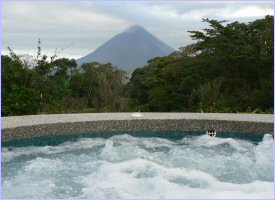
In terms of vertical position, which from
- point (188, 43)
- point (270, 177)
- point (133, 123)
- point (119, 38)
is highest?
point (119, 38)

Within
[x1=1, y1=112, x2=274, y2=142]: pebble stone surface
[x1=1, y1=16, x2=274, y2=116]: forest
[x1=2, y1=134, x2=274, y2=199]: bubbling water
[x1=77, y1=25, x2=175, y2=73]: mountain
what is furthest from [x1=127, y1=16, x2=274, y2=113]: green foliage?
[x1=77, y1=25, x2=175, y2=73]: mountain

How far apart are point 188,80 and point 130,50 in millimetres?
39982

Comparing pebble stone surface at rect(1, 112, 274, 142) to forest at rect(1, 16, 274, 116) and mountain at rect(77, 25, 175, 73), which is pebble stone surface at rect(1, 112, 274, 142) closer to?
forest at rect(1, 16, 274, 116)

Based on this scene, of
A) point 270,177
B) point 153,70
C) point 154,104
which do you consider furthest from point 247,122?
point 153,70

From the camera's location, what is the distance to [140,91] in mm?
17750

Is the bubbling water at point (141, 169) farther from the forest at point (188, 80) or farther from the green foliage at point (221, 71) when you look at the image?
the green foliage at point (221, 71)

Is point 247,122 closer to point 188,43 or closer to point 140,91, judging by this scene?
point 188,43

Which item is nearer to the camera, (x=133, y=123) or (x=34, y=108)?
(x=133, y=123)

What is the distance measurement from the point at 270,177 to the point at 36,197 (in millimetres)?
2963

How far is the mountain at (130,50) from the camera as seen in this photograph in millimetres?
49459

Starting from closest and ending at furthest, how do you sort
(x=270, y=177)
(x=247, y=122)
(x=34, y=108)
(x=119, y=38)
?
(x=270, y=177)
(x=247, y=122)
(x=34, y=108)
(x=119, y=38)

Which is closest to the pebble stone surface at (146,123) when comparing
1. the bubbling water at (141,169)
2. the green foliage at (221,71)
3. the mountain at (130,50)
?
the bubbling water at (141,169)

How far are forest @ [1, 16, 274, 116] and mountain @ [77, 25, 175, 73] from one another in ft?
102

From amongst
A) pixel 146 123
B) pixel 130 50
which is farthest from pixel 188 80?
pixel 130 50
